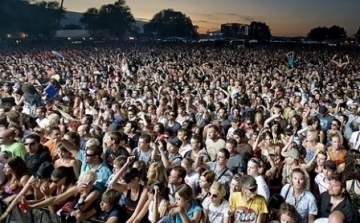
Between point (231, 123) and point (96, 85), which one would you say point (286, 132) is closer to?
point (231, 123)

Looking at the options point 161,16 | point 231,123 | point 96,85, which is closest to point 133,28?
point 161,16

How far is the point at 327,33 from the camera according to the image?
317ft

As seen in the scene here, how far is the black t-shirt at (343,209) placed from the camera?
438 cm

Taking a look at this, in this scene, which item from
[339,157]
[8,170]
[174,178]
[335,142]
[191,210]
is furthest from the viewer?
[335,142]

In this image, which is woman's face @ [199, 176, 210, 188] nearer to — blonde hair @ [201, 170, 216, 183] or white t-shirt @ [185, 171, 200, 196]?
blonde hair @ [201, 170, 216, 183]

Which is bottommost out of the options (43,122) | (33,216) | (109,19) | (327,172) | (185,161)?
(33,216)

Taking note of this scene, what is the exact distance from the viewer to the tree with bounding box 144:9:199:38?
10069 centimetres

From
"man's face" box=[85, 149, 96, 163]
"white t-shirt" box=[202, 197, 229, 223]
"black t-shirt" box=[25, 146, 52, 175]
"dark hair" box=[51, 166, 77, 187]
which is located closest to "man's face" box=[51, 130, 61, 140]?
"black t-shirt" box=[25, 146, 52, 175]

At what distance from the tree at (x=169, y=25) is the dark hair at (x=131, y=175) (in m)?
95.5

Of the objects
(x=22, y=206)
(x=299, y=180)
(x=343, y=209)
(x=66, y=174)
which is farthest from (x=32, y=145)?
(x=343, y=209)

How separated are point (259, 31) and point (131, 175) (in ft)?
198

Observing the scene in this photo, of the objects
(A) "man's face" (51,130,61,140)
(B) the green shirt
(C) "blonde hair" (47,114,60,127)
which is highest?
(A) "man's face" (51,130,61,140)

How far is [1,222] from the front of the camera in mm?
5168

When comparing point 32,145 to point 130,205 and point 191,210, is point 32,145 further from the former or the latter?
point 191,210
